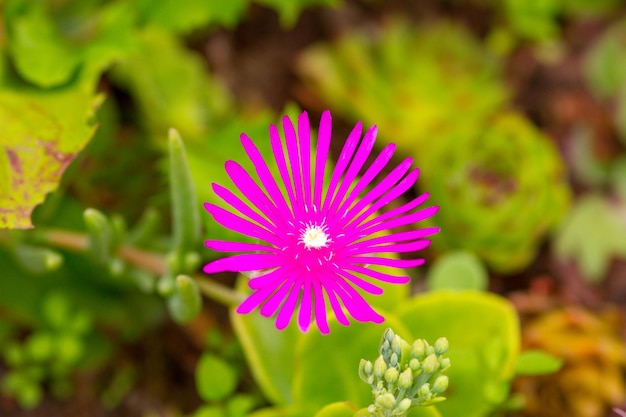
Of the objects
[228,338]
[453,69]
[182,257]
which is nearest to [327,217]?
[182,257]

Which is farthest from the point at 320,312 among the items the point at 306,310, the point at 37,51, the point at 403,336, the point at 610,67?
the point at 610,67

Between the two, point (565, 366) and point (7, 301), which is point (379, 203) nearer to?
point (565, 366)

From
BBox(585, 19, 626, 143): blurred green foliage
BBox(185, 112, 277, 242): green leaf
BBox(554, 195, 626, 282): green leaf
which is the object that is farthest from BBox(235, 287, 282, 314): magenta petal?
BBox(585, 19, 626, 143): blurred green foliage

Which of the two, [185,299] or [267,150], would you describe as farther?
[267,150]

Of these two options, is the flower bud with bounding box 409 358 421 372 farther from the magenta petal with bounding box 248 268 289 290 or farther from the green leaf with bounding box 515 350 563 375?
the green leaf with bounding box 515 350 563 375

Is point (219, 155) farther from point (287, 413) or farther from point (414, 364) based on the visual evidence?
point (414, 364)

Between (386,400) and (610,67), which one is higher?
(610,67)
